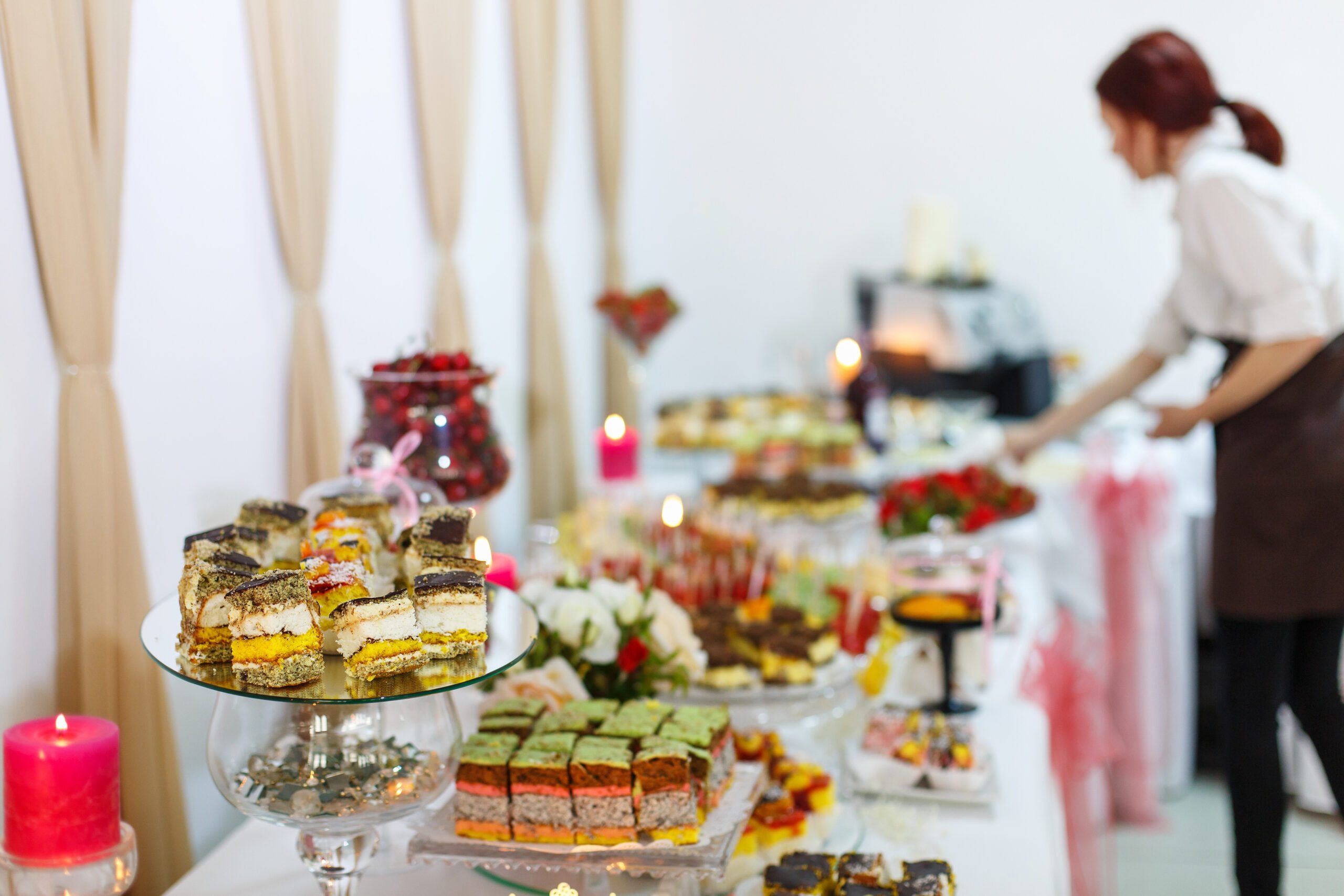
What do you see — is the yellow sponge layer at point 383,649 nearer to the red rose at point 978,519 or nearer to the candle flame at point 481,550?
the candle flame at point 481,550

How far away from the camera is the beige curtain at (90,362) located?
1.43 m

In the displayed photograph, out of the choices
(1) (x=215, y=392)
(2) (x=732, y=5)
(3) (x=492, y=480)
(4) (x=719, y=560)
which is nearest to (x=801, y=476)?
(4) (x=719, y=560)

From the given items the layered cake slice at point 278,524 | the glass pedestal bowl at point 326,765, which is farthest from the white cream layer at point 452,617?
the layered cake slice at point 278,524

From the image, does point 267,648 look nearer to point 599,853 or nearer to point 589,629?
point 599,853

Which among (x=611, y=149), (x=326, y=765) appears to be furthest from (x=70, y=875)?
(x=611, y=149)

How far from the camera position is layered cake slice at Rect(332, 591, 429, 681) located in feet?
3.59

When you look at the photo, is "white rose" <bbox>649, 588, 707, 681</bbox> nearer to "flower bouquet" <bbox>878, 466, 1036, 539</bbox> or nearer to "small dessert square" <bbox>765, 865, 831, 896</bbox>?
"small dessert square" <bbox>765, 865, 831, 896</bbox>

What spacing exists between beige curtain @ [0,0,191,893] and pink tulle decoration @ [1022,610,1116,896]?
1311 mm

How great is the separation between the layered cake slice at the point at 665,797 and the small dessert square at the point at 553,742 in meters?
0.09

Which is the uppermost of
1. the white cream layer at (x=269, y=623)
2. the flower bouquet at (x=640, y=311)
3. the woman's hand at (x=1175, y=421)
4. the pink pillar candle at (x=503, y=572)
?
the flower bouquet at (x=640, y=311)

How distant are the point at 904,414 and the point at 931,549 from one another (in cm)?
140

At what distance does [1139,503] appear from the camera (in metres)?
3.20

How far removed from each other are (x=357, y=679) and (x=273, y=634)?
0.28 feet

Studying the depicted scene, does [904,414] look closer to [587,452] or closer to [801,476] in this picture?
[801,476]
